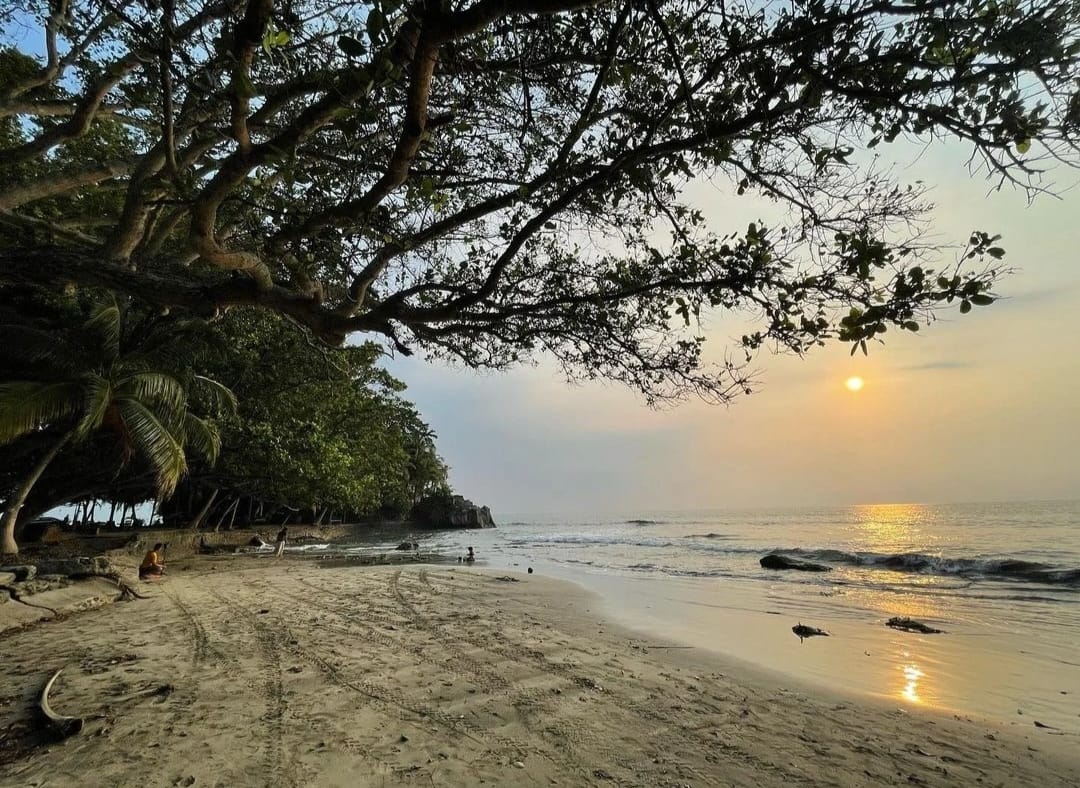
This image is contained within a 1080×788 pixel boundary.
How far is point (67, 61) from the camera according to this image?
8.20 meters

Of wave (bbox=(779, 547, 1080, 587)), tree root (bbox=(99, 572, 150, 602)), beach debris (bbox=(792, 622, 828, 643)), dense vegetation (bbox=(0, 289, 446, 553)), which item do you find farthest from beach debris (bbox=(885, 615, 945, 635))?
tree root (bbox=(99, 572, 150, 602))

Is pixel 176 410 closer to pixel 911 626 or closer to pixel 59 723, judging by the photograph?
pixel 59 723

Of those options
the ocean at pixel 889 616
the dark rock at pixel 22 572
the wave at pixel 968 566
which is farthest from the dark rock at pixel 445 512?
the dark rock at pixel 22 572

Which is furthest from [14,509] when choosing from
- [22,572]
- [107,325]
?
[22,572]

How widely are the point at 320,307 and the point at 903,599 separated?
13.5 m

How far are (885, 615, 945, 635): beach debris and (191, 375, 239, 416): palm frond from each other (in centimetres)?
1621

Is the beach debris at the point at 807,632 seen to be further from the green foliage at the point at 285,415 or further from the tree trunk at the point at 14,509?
the tree trunk at the point at 14,509

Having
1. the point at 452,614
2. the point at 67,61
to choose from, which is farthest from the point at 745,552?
the point at 67,61

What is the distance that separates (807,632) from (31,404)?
14.3m

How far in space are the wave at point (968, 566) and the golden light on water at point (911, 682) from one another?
11528 millimetres

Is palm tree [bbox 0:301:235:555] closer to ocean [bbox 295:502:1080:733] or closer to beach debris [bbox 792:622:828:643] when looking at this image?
ocean [bbox 295:502:1080:733]

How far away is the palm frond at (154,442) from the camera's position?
11.5m

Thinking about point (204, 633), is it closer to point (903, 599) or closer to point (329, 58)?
point (329, 58)

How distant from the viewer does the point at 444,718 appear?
13.2ft
